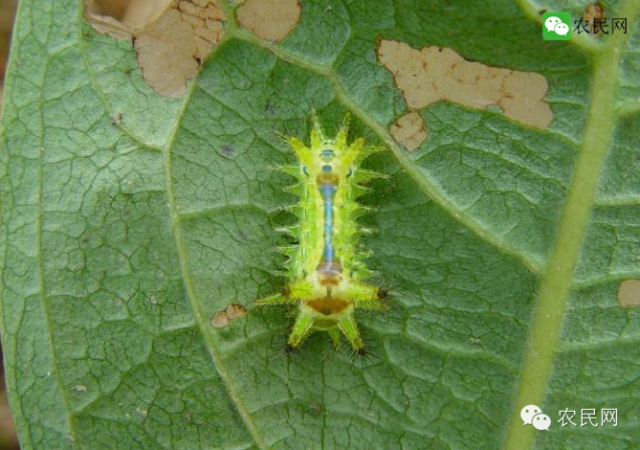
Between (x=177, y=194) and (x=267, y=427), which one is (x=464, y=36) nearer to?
(x=177, y=194)

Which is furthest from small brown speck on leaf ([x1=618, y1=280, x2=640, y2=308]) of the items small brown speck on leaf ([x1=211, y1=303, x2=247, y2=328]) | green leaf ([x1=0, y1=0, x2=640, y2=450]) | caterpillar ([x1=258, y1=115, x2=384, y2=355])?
small brown speck on leaf ([x1=211, y1=303, x2=247, y2=328])

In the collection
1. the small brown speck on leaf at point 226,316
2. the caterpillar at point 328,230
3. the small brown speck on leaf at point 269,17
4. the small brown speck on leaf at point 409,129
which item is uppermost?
the small brown speck on leaf at point 269,17

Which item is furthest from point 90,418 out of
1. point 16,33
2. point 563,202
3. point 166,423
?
point 563,202

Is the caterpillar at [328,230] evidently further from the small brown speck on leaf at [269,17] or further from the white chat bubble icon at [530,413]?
the white chat bubble icon at [530,413]

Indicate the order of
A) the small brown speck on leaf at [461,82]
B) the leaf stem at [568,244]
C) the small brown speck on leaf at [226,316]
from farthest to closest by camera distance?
the small brown speck on leaf at [226,316], the small brown speck on leaf at [461,82], the leaf stem at [568,244]

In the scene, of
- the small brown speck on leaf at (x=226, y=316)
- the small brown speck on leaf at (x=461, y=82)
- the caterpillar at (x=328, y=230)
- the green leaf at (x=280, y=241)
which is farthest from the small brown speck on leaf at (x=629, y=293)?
the small brown speck on leaf at (x=226, y=316)

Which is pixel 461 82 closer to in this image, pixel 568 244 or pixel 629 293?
pixel 568 244

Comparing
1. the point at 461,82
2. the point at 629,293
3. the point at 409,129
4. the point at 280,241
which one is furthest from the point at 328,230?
the point at 629,293
